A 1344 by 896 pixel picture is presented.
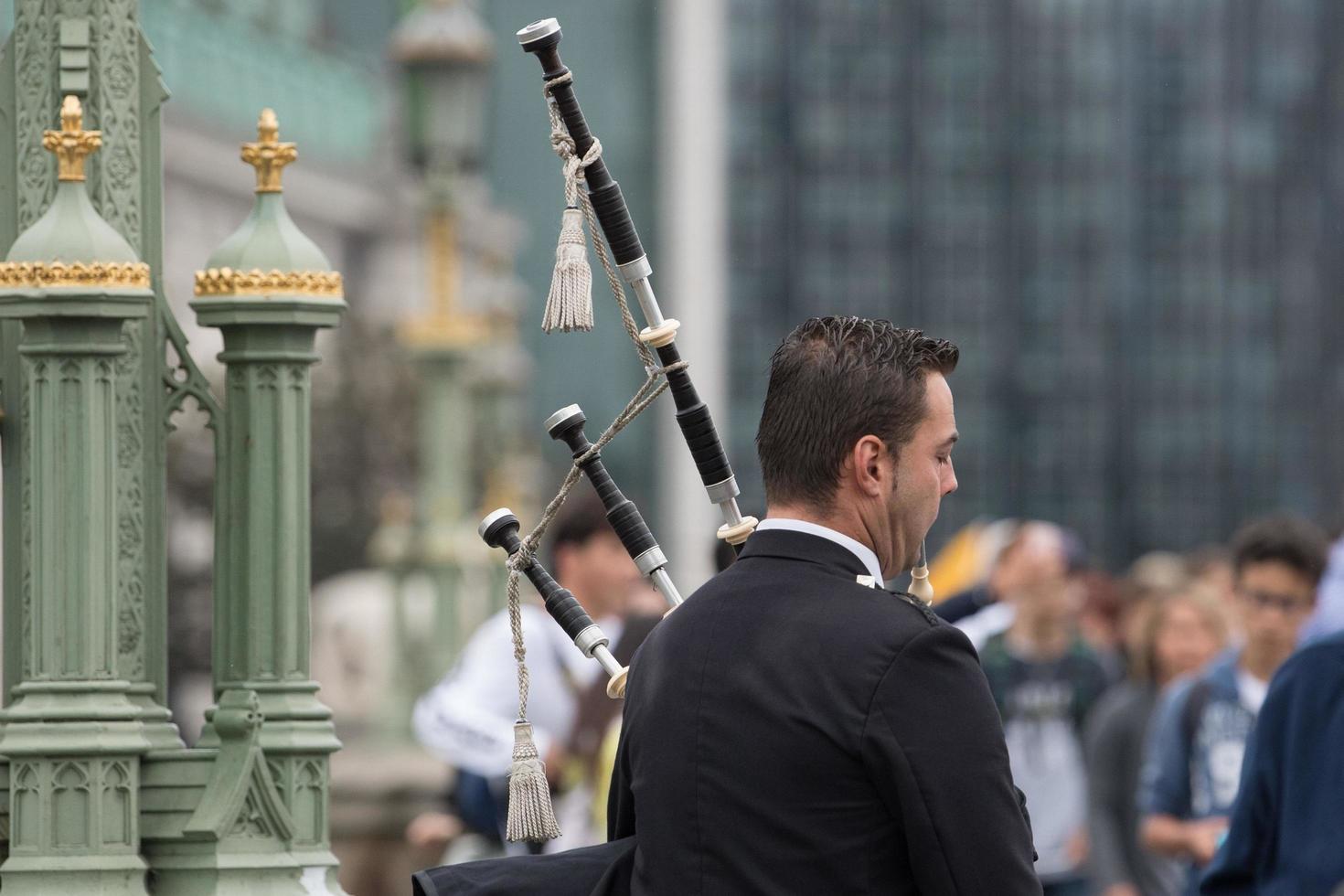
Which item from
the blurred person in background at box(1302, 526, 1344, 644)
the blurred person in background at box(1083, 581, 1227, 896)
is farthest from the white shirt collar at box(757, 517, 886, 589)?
the blurred person in background at box(1083, 581, 1227, 896)

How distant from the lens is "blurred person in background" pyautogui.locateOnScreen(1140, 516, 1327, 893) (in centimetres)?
888

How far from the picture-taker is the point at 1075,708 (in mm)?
11227

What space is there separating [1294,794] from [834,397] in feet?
8.23

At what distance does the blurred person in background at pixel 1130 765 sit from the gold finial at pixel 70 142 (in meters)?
6.46

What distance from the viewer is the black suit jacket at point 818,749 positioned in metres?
4.02

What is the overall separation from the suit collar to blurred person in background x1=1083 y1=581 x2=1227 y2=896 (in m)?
7.09

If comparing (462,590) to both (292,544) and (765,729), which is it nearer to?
(292,544)

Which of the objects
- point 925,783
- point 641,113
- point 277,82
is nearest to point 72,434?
point 925,783

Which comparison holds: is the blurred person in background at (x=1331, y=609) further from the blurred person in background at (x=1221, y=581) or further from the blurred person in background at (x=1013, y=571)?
the blurred person in background at (x=1221, y=581)

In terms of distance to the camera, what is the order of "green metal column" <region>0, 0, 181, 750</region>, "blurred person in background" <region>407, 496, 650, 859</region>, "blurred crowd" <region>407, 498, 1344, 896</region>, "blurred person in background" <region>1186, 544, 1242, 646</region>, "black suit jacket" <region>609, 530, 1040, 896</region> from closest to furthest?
"black suit jacket" <region>609, 530, 1040, 896</region> → "green metal column" <region>0, 0, 181, 750</region> → "blurred crowd" <region>407, 498, 1344, 896</region> → "blurred person in background" <region>407, 496, 650, 859</region> → "blurred person in background" <region>1186, 544, 1242, 646</region>

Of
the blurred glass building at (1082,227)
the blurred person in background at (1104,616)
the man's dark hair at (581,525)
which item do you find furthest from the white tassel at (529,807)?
the blurred glass building at (1082,227)

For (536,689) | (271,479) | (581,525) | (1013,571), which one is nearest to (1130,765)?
(1013,571)

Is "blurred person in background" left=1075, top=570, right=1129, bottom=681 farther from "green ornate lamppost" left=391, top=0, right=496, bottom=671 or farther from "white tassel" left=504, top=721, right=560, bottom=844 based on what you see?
"white tassel" left=504, top=721, right=560, bottom=844

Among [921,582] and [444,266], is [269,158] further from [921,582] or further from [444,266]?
[444,266]
